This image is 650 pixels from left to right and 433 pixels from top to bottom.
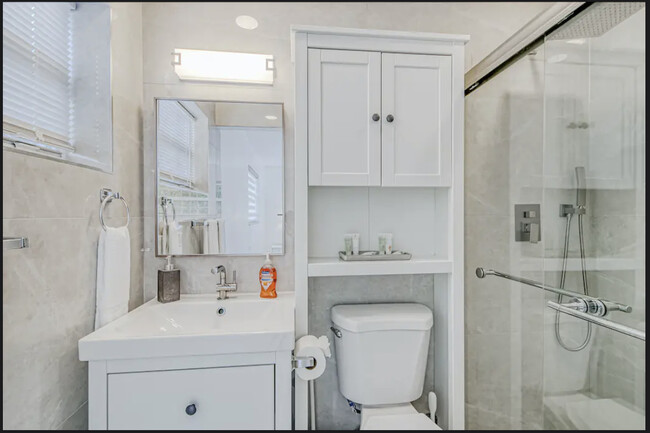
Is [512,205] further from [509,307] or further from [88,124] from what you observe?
[88,124]

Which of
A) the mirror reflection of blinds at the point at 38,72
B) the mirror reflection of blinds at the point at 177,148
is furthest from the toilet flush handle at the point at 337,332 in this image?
the mirror reflection of blinds at the point at 38,72

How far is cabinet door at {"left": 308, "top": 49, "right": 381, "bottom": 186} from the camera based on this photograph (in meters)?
1.25

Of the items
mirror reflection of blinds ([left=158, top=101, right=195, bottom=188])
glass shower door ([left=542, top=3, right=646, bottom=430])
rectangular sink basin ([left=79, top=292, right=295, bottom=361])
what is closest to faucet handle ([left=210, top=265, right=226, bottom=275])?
rectangular sink basin ([left=79, top=292, right=295, bottom=361])

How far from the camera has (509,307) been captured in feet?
4.97

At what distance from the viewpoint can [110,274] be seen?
1156 mm

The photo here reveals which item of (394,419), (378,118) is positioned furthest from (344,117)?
(394,419)

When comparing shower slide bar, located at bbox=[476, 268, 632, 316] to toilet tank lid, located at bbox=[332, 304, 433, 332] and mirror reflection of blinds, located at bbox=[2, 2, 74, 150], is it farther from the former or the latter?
mirror reflection of blinds, located at bbox=[2, 2, 74, 150]

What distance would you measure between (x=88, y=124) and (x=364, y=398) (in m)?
1.42

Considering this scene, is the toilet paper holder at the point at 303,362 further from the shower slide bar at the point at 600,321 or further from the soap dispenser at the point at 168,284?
the shower slide bar at the point at 600,321

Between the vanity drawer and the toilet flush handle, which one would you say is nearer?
the vanity drawer

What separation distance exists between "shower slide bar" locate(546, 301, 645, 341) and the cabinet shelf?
0.37 metres

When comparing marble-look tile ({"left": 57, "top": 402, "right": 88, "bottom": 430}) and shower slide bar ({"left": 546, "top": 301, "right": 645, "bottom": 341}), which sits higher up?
shower slide bar ({"left": 546, "top": 301, "right": 645, "bottom": 341})

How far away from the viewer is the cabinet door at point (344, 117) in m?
1.25

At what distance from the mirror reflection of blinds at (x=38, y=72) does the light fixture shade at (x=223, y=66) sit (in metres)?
0.43
